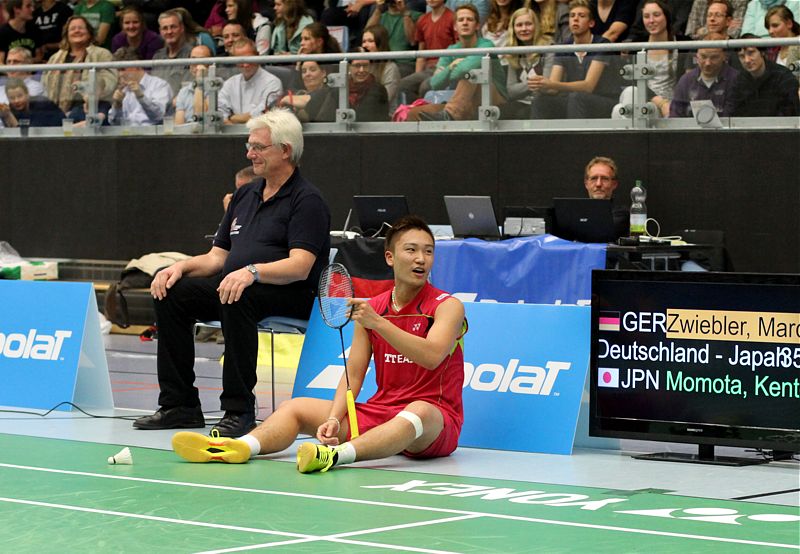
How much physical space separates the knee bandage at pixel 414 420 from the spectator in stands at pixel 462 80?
673cm

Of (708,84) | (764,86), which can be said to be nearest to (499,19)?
(708,84)

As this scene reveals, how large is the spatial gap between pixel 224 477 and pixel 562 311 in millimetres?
2001

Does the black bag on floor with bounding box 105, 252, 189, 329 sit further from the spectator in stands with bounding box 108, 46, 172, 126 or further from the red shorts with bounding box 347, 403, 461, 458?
the red shorts with bounding box 347, 403, 461, 458

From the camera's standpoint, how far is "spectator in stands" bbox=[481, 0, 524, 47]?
13.9 metres

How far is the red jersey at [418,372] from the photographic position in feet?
22.4

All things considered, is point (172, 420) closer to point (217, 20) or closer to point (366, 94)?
point (366, 94)

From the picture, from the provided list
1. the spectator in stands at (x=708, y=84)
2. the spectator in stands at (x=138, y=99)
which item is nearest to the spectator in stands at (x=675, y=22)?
the spectator in stands at (x=708, y=84)

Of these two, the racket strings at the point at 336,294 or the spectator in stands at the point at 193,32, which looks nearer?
the racket strings at the point at 336,294

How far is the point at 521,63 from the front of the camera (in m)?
12.7

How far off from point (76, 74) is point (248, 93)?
7.24 ft

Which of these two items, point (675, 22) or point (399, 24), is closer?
point (675, 22)

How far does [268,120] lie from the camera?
811cm

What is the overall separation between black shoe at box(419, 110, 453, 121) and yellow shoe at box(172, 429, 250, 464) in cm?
718

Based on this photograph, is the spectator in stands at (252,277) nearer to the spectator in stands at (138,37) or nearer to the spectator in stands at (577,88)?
the spectator in stands at (577,88)
